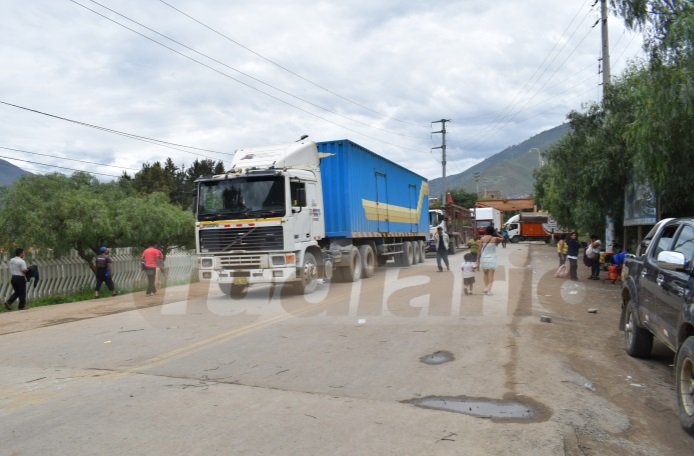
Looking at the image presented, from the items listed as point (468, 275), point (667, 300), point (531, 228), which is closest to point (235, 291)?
point (468, 275)

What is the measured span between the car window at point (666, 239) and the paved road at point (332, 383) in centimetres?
148

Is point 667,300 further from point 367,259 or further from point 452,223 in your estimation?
point 452,223

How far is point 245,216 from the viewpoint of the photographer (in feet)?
45.0

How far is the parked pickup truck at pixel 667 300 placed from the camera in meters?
4.70

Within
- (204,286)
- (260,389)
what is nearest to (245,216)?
(204,286)

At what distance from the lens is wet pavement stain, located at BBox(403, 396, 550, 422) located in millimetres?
4906

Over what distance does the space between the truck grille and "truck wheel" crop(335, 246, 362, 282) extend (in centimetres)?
419

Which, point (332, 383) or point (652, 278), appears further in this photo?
point (652, 278)

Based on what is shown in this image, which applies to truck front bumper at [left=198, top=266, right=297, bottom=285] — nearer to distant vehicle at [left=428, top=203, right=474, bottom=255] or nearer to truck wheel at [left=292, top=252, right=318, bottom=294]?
truck wheel at [left=292, top=252, right=318, bottom=294]

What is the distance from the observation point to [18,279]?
589 inches

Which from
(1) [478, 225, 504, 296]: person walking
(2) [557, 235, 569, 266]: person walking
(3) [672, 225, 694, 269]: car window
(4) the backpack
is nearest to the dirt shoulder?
(4) the backpack

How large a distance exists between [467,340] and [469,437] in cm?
381

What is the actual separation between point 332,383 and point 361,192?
40.8 ft

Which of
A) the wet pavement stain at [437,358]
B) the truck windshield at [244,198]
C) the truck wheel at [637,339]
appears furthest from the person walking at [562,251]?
the wet pavement stain at [437,358]
